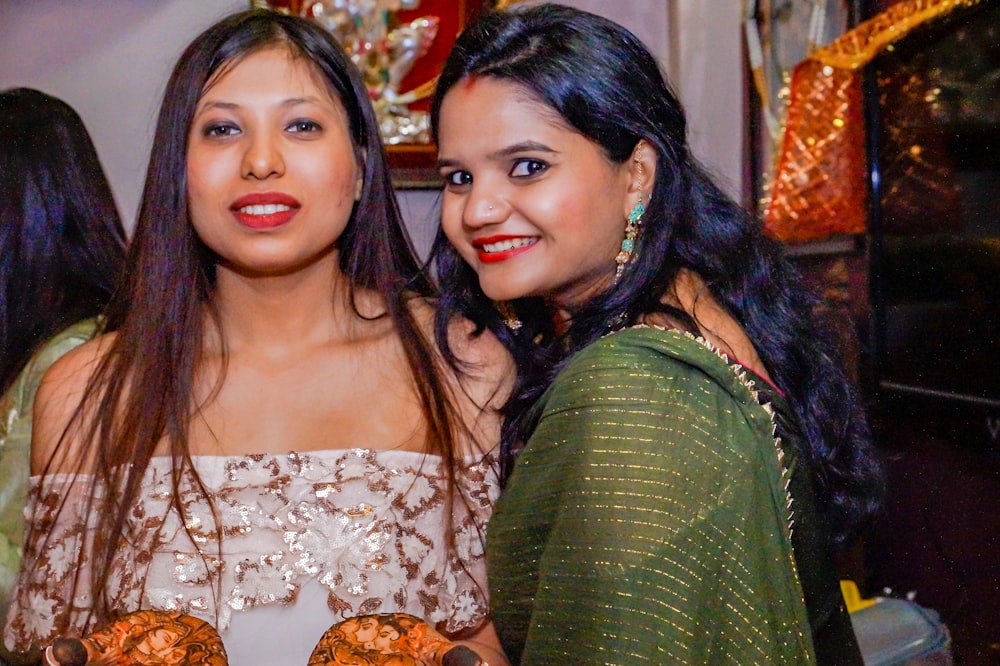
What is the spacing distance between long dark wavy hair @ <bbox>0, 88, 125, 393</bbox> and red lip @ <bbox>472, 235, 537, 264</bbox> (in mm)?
1171

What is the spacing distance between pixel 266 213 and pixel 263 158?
97 mm

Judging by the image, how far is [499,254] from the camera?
1553 mm

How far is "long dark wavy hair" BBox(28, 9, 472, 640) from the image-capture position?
1820mm

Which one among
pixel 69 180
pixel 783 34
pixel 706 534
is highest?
pixel 783 34

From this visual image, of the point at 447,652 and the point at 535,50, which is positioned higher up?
the point at 535,50

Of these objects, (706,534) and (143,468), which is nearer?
(706,534)

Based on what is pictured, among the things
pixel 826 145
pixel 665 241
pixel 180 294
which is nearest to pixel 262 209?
pixel 180 294

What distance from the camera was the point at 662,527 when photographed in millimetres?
1160

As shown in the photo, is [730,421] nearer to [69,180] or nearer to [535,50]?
[535,50]

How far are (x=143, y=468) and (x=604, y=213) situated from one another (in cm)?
95

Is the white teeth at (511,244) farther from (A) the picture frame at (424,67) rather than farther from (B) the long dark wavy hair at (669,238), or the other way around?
(A) the picture frame at (424,67)

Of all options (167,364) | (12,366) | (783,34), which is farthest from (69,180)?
(783,34)

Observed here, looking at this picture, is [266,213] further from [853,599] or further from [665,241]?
[853,599]

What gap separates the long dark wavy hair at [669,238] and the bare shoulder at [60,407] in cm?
87
